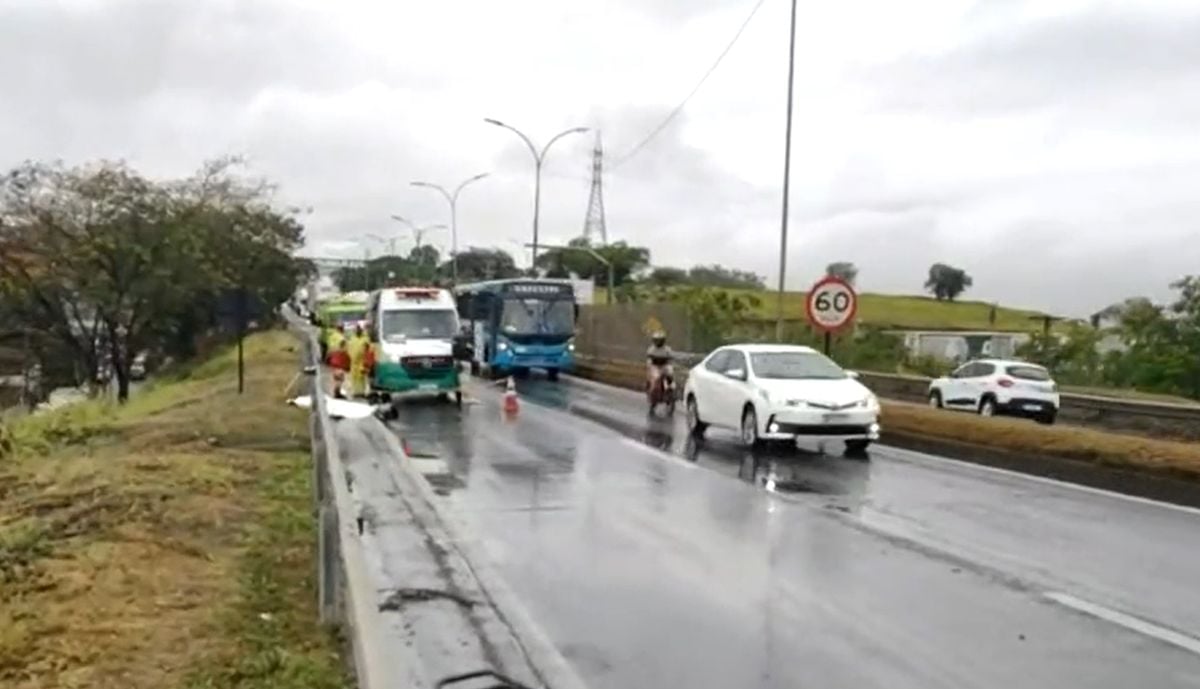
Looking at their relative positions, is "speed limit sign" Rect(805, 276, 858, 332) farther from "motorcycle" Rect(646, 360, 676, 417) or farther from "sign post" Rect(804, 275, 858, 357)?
"motorcycle" Rect(646, 360, 676, 417)

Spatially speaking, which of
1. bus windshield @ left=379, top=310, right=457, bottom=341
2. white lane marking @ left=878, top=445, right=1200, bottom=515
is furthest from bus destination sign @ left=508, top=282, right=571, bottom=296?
white lane marking @ left=878, top=445, right=1200, bottom=515

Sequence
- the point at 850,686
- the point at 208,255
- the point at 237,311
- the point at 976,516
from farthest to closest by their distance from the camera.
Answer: the point at 208,255 → the point at 237,311 → the point at 976,516 → the point at 850,686

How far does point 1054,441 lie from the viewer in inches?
742

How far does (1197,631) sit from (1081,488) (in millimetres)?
8248

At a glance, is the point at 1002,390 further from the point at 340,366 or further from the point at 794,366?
the point at 340,366

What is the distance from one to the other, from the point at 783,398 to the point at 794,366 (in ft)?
5.62

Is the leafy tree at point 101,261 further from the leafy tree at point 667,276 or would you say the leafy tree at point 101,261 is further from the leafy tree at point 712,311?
the leafy tree at point 667,276

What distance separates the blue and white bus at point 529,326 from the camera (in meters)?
43.7

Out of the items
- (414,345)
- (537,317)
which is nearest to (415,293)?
(414,345)

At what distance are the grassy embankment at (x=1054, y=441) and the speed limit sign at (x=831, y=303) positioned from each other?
2034mm

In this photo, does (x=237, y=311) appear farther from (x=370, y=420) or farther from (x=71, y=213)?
(x=71, y=213)

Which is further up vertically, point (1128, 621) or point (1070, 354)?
point (1070, 354)

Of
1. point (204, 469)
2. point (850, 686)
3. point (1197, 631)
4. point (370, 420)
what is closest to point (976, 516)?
point (1197, 631)

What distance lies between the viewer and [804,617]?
8.70m
